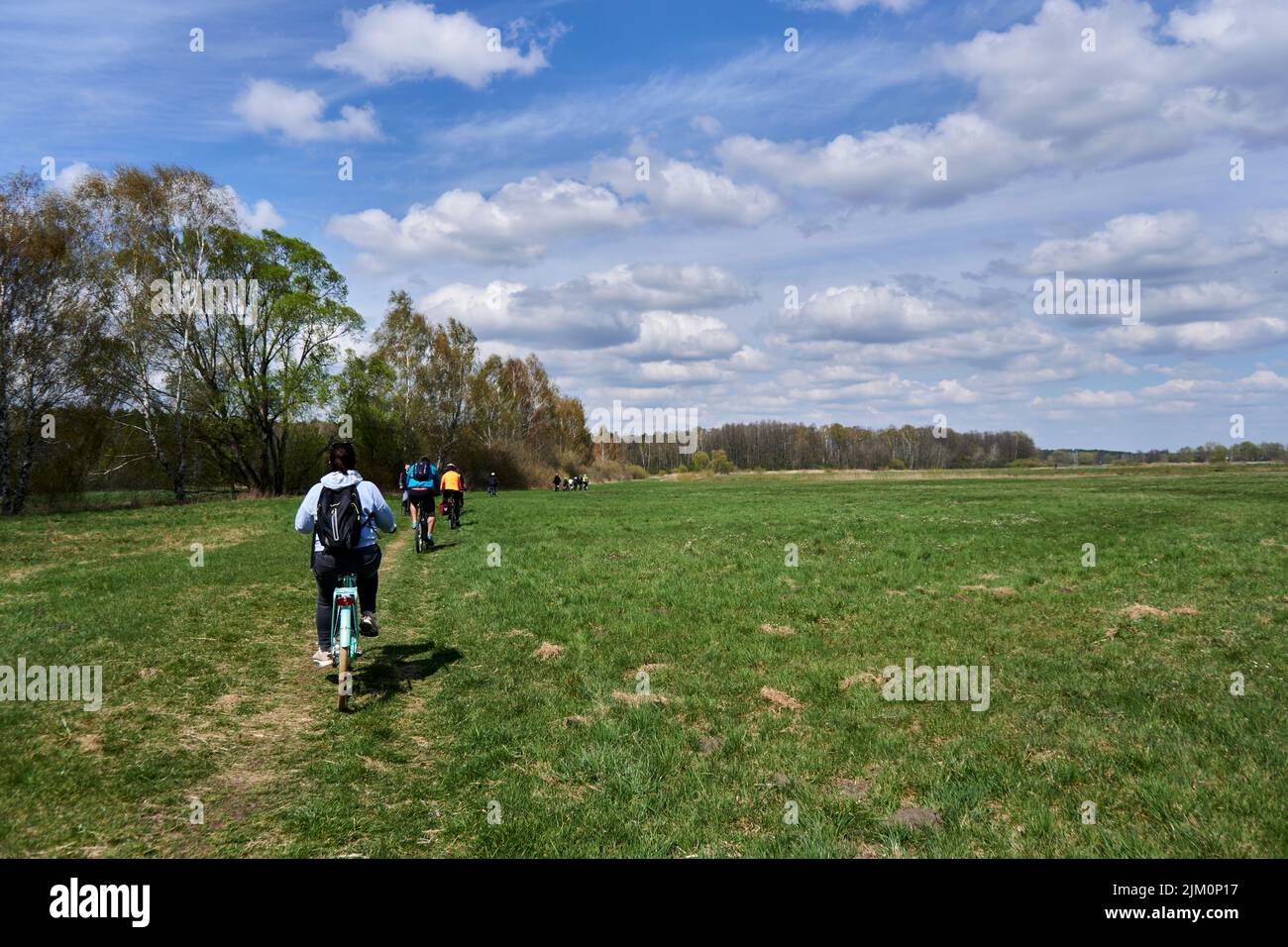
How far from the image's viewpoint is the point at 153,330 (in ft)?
133

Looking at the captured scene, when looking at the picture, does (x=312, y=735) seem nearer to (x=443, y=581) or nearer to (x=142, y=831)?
(x=142, y=831)

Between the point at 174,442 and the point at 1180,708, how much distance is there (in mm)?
48867

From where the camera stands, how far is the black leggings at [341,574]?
818 cm

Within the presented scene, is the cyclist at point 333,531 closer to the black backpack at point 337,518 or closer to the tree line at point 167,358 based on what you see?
the black backpack at point 337,518

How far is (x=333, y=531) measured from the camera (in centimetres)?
789

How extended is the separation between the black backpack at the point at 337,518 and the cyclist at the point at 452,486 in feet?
49.2

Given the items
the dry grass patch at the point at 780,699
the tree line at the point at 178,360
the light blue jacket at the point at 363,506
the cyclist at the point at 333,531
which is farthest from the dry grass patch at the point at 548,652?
the tree line at the point at 178,360

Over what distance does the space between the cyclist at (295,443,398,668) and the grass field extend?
83 cm

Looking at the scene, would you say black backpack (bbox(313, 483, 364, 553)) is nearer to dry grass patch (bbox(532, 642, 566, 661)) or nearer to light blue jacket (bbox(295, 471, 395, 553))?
light blue jacket (bbox(295, 471, 395, 553))

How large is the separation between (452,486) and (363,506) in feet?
52.4

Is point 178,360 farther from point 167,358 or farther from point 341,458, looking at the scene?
point 341,458

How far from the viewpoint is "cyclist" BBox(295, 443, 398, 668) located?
26.1ft
